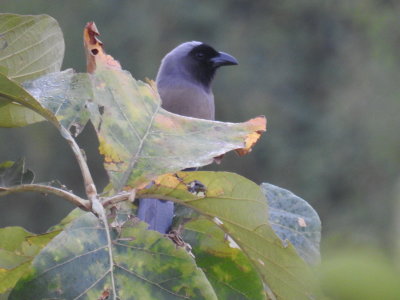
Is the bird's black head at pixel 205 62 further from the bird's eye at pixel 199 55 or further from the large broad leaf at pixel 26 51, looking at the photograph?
the large broad leaf at pixel 26 51

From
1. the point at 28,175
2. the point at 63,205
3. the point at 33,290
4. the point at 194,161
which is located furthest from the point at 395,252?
the point at 63,205

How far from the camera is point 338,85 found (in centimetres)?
1800

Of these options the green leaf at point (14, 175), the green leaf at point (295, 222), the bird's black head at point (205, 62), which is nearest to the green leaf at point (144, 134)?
the green leaf at point (14, 175)

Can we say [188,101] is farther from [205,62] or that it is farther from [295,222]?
[295,222]

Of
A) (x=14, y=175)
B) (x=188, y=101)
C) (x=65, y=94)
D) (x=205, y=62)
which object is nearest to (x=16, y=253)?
(x=14, y=175)

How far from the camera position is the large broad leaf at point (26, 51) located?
1079 millimetres

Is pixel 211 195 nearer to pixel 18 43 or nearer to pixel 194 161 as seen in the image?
pixel 194 161

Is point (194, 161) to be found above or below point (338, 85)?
above

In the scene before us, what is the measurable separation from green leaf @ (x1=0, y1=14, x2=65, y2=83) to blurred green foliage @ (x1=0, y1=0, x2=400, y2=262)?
12740 millimetres

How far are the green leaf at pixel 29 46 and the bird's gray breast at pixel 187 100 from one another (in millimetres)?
2068

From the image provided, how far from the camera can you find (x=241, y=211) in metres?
0.97

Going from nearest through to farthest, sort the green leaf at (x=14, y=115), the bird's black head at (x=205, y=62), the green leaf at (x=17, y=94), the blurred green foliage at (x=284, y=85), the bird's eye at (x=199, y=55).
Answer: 1. the green leaf at (x=17, y=94)
2. the green leaf at (x=14, y=115)
3. the bird's black head at (x=205, y=62)
4. the bird's eye at (x=199, y=55)
5. the blurred green foliage at (x=284, y=85)

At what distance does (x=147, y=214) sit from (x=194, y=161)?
0.57 metres

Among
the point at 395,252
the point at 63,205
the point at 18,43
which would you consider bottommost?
the point at 63,205
